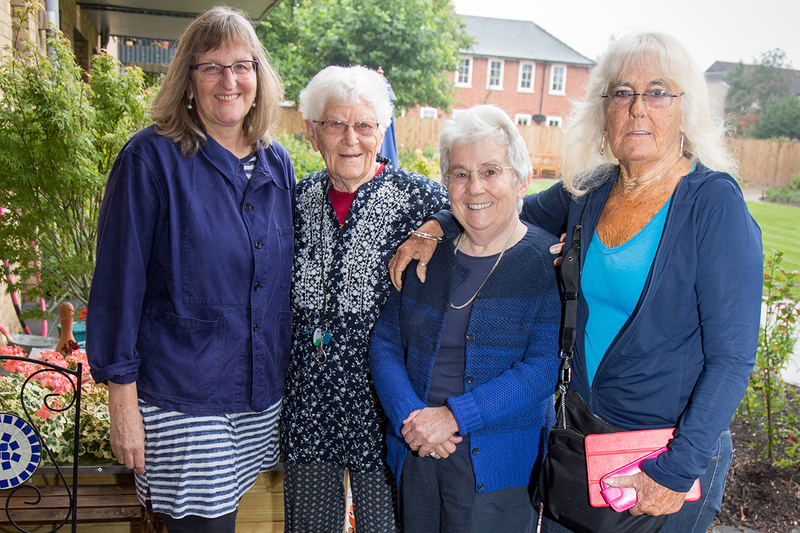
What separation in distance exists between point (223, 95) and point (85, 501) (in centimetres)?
203

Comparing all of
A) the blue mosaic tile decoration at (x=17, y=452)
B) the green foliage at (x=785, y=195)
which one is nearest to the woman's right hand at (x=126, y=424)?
the blue mosaic tile decoration at (x=17, y=452)

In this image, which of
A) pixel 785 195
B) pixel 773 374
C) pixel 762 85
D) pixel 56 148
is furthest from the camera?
pixel 762 85

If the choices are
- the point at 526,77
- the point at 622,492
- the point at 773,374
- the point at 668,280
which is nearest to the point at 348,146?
the point at 668,280

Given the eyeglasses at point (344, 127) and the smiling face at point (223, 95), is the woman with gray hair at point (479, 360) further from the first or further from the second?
the smiling face at point (223, 95)

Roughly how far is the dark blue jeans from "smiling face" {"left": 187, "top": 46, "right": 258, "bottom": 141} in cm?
192

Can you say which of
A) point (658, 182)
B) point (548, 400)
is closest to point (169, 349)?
point (548, 400)

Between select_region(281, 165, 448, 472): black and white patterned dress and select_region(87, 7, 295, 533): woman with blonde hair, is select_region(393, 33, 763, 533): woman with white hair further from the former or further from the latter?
select_region(87, 7, 295, 533): woman with blonde hair

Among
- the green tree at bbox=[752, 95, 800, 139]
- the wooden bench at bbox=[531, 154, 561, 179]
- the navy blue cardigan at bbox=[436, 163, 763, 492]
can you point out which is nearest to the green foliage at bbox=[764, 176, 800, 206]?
the wooden bench at bbox=[531, 154, 561, 179]

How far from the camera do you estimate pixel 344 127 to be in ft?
7.58

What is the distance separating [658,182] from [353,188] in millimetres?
1169

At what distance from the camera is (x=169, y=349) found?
6.66 feet

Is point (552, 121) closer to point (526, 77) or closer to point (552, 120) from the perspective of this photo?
point (552, 120)

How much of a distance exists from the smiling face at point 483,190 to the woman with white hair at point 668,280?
272 millimetres

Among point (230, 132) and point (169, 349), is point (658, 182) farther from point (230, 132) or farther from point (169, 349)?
point (169, 349)
